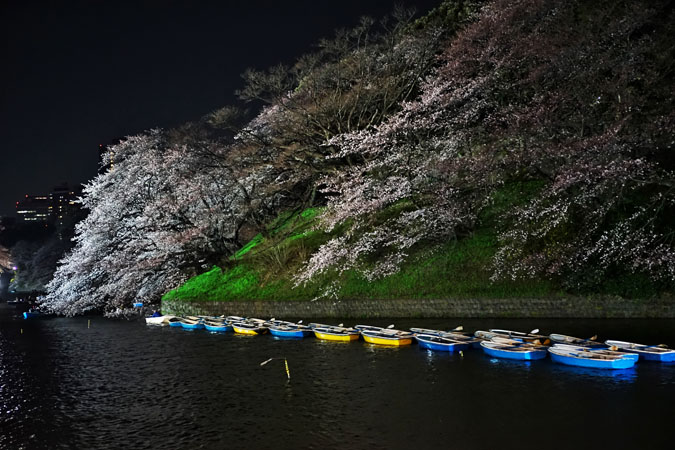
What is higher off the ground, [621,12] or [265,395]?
[621,12]

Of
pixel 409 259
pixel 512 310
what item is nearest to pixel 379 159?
pixel 409 259

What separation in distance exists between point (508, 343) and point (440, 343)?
2.21 m

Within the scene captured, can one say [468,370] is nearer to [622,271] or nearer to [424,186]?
[622,271]

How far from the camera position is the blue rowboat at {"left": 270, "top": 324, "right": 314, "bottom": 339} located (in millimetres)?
23031

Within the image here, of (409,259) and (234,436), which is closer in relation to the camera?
(234,436)

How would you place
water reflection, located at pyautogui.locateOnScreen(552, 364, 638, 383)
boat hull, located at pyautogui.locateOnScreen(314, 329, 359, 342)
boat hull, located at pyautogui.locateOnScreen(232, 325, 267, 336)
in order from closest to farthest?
water reflection, located at pyautogui.locateOnScreen(552, 364, 638, 383), boat hull, located at pyautogui.locateOnScreen(314, 329, 359, 342), boat hull, located at pyautogui.locateOnScreen(232, 325, 267, 336)

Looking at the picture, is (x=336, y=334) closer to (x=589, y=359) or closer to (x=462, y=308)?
(x=462, y=308)

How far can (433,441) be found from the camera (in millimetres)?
10367

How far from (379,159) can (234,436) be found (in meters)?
19.7

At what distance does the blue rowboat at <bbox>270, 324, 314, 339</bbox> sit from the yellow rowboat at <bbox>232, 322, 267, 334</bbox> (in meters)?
0.56

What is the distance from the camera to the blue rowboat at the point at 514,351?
1630 centimetres

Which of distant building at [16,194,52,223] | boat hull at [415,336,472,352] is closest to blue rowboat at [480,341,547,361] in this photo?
boat hull at [415,336,472,352]

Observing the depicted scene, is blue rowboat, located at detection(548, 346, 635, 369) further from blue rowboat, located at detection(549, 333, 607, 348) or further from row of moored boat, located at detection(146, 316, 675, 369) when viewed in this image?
blue rowboat, located at detection(549, 333, 607, 348)

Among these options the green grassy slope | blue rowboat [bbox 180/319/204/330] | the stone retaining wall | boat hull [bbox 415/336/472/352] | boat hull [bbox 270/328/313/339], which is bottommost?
boat hull [bbox 415/336/472/352]
